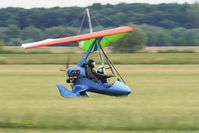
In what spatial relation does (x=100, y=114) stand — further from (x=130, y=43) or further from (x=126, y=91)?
(x=130, y=43)

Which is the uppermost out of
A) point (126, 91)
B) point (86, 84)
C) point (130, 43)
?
point (86, 84)

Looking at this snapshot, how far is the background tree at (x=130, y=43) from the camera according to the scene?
58.9 metres

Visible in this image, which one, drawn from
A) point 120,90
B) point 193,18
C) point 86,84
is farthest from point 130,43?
point 193,18

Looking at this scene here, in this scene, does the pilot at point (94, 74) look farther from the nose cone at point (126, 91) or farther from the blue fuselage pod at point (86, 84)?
the nose cone at point (126, 91)

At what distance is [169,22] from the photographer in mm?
110312

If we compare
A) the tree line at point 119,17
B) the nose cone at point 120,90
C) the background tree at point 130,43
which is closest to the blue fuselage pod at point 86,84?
the nose cone at point 120,90

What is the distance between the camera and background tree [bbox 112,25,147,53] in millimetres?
58906

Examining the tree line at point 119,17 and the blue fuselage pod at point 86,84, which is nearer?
the blue fuselage pod at point 86,84

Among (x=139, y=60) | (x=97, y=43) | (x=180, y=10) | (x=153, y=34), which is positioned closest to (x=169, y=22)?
(x=180, y=10)

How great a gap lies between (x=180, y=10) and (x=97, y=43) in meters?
105

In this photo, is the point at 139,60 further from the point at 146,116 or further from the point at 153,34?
the point at 153,34

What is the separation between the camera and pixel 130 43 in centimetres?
6269

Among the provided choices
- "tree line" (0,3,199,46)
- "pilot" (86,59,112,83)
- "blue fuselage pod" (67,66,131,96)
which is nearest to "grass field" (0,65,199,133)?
"blue fuselage pod" (67,66,131,96)

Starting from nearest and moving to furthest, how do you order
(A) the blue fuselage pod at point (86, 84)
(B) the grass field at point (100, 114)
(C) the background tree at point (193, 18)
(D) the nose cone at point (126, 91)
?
(B) the grass field at point (100, 114) → (D) the nose cone at point (126, 91) → (A) the blue fuselage pod at point (86, 84) → (C) the background tree at point (193, 18)
